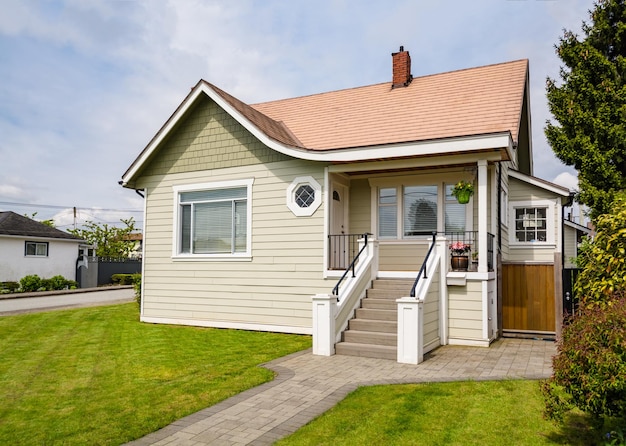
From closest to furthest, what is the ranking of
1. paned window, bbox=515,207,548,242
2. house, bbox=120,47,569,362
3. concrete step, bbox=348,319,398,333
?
concrete step, bbox=348,319,398,333
house, bbox=120,47,569,362
paned window, bbox=515,207,548,242

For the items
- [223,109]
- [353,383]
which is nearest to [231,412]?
[353,383]

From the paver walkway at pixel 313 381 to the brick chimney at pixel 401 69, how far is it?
7743 mm

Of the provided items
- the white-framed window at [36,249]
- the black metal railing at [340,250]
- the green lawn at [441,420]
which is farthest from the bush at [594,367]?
the white-framed window at [36,249]

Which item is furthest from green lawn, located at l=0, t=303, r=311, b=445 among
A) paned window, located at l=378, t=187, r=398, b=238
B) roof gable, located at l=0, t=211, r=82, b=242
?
roof gable, located at l=0, t=211, r=82, b=242

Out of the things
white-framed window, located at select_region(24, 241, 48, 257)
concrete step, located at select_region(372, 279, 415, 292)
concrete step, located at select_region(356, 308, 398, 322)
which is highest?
white-framed window, located at select_region(24, 241, 48, 257)

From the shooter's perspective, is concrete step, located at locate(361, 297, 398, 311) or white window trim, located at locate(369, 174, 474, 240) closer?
concrete step, located at locate(361, 297, 398, 311)

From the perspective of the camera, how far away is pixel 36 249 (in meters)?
28.9

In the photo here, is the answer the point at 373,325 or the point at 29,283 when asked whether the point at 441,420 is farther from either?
the point at 29,283

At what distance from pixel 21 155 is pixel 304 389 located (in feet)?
72.7

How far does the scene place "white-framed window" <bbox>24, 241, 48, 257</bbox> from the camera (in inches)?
1116

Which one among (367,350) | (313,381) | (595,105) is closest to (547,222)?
(595,105)

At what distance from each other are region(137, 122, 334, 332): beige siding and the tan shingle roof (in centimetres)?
93

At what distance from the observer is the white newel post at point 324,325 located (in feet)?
27.3

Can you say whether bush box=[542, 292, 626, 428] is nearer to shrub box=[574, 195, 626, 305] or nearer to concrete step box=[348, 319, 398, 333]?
shrub box=[574, 195, 626, 305]
